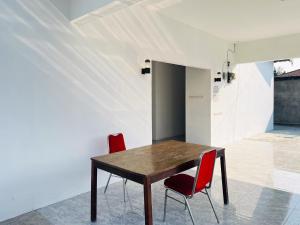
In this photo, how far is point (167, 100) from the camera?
25.6ft

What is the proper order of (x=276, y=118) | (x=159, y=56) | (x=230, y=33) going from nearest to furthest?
(x=159, y=56) → (x=230, y=33) → (x=276, y=118)

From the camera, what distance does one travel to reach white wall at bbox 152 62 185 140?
740 centimetres

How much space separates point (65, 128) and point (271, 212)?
278 centimetres

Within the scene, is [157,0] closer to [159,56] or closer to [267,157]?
[159,56]

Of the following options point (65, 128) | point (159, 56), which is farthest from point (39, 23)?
point (159, 56)

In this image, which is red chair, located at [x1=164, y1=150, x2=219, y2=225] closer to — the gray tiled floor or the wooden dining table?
the wooden dining table

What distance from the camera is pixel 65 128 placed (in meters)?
3.29

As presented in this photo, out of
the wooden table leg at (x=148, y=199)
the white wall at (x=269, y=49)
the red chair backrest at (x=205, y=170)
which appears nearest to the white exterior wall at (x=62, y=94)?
the wooden table leg at (x=148, y=199)

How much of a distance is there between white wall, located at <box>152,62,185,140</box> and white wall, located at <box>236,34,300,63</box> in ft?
6.71

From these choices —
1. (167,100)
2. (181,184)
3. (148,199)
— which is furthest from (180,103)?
(148,199)

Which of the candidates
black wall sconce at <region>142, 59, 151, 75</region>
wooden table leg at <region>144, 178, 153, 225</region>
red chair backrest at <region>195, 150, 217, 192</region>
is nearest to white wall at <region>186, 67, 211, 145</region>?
black wall sconce at <region>142, 59, 151, 75</region>

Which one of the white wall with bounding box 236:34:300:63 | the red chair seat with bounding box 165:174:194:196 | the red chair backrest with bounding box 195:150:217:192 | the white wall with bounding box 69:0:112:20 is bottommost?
the red chair seat with bounding box 165:174:194:196

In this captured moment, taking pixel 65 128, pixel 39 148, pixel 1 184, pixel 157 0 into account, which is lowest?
pixel 1 184

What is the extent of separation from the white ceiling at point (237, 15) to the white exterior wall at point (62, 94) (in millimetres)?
517
